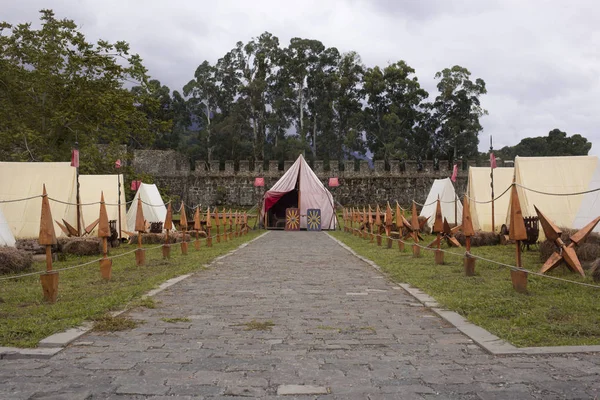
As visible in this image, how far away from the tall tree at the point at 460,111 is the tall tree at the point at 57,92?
3484cm

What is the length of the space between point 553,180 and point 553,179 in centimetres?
3

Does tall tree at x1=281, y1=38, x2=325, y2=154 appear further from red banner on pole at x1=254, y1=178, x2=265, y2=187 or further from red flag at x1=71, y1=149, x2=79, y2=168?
red flag at x1=71, y1=149, x2=79, y2=168

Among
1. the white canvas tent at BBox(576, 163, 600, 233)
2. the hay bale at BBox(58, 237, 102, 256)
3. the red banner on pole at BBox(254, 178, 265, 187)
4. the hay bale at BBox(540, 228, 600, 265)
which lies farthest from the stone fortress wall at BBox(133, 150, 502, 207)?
the hay bale at BBox(540, 228, 600, 265)

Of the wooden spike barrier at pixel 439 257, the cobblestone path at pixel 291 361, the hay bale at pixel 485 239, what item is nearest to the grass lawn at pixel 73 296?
the cobblestone path at pixel 291 361

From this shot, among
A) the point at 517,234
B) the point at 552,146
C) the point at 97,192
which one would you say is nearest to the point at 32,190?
the point at 97,192

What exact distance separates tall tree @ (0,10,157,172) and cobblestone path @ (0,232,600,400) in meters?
16.7

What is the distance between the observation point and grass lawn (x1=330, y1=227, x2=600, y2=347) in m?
4.34

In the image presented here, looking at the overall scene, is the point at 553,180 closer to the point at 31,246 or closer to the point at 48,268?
the point at 48,268

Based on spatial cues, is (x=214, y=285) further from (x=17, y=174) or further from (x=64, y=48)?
(x=64, y=48)

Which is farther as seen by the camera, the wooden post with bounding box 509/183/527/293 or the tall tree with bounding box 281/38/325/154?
the tall tree with bounding box 281/38/325/154

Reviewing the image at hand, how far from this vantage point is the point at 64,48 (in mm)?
21047

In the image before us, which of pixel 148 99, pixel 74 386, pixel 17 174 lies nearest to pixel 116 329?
pixel 74 386

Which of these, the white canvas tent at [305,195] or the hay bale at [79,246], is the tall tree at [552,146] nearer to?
the white canvas tent at [305,195]

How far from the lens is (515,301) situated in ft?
18.7
